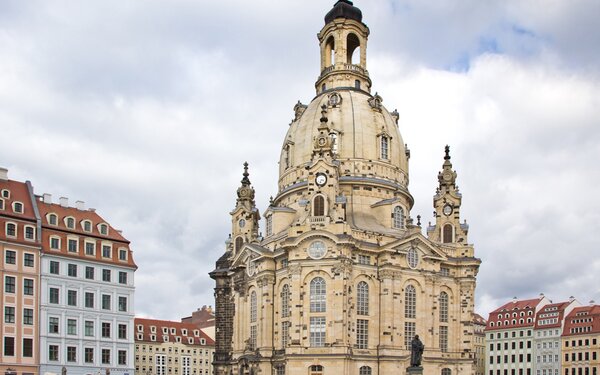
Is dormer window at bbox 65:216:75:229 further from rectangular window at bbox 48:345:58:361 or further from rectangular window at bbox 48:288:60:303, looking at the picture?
rectangular window at bbox 48:345:58:361

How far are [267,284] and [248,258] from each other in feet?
20.6

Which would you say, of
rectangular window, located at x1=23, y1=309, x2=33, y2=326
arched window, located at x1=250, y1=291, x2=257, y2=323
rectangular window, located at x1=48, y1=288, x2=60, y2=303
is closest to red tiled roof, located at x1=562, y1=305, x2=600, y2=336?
arched window, located at x1=250, y1=291, x2=257, y2=323

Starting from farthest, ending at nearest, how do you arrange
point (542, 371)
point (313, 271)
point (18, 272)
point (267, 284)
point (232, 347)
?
point (542, 371) → point (232, 347) → point (267, 284) → point (313, 271) → point (18, 272)

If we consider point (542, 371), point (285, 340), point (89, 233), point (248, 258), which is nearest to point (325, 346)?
point (285, 340)

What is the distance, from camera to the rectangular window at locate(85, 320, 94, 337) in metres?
78.4

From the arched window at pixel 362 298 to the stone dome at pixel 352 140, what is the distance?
1386 cm

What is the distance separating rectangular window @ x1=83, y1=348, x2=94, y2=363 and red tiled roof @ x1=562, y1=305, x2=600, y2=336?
78023 millimetres

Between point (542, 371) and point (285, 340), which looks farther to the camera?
point (542, 371)

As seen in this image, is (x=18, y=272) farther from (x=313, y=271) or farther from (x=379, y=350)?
(x=379, y=350)

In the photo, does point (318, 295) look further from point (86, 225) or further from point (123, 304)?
point (86, 225)

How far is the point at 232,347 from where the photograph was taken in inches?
3686

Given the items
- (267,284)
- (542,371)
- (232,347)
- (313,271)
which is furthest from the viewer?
(542,371)

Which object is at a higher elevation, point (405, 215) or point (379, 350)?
point (405, 215)

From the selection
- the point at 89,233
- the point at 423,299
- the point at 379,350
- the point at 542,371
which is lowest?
the point at 542,371
